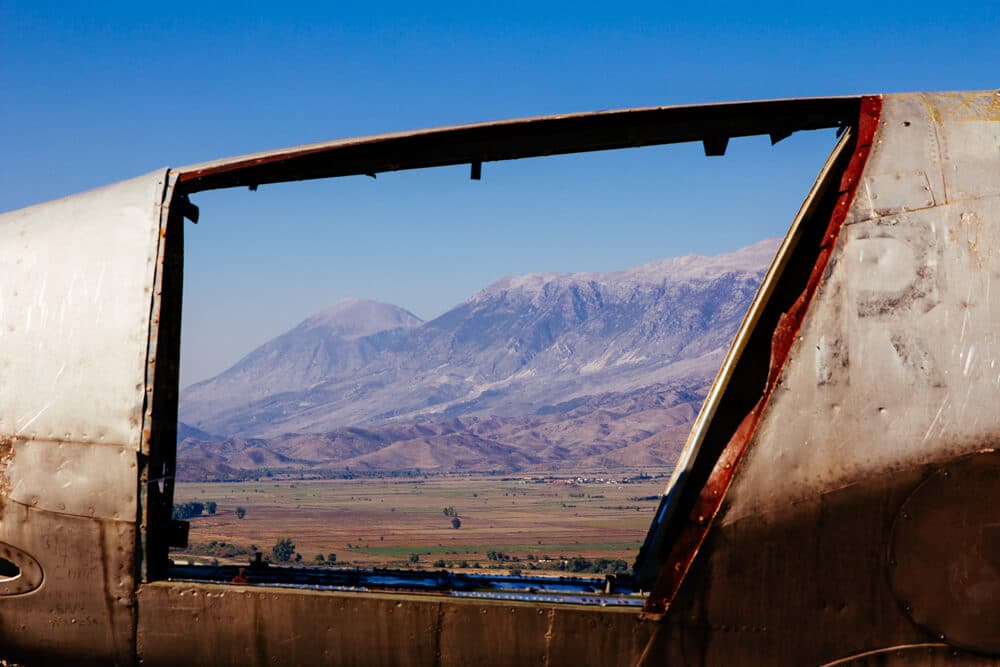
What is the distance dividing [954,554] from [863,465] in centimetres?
77

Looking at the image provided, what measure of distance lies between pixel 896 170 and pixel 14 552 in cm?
651

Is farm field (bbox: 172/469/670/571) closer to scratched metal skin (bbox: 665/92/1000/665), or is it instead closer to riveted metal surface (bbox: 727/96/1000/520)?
scratched metal skin (bbox: 665/92/1000/665)

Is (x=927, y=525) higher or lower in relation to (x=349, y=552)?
higher

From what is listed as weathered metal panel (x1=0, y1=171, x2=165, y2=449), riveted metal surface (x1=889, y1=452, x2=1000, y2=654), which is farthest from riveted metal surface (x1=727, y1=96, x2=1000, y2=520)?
weathered metal panel (x1=0, y1=171, x2=165, y2=449)

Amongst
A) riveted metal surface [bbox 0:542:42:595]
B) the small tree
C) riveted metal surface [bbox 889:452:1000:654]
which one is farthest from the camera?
the small tree

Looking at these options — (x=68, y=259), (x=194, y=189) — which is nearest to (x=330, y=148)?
(x=194, y=189)

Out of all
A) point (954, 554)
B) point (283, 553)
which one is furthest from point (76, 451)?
point (283, 553)

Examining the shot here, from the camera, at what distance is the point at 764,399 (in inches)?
269

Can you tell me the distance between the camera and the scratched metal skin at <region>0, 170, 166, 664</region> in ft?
23.5

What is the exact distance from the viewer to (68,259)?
7.55m

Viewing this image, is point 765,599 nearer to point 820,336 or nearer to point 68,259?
point 820,336

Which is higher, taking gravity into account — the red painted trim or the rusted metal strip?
the rusted metal strip

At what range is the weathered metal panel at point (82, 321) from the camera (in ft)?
23.7

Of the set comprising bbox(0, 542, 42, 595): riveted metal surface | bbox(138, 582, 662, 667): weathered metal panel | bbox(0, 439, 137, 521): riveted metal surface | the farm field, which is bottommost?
the farm field
